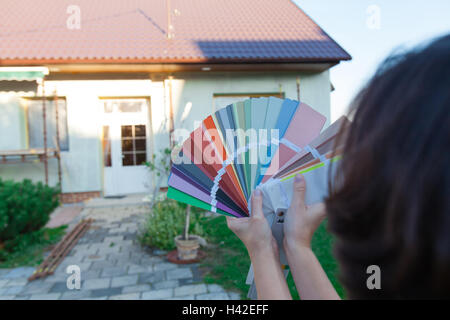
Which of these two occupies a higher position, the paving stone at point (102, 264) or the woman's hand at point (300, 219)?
the woman's hand at point (300, 219)

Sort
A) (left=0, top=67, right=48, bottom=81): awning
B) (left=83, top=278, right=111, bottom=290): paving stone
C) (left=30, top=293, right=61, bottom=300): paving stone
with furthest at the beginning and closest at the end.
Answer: (left=0, top=67, right=48, bottom=81): awning < (left=83, top=278, right=111, bottom=290): paving stone < (left=30, top=293, right=61, bottom=300): paving stone

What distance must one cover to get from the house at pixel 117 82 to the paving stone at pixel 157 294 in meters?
4.32

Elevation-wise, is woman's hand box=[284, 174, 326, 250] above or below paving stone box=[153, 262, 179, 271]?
above

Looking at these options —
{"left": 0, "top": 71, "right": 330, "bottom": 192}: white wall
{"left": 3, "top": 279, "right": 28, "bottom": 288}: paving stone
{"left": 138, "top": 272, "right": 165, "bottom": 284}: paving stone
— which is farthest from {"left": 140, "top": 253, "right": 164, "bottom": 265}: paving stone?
{"left": 0, "top": 71, "right": 330, "bottom": 192}: white wall

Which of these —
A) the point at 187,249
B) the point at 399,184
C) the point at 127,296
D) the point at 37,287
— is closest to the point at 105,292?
the point at 127,296

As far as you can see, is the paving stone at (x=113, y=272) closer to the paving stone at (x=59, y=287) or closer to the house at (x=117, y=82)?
the paving stone at (x=59, y=287)

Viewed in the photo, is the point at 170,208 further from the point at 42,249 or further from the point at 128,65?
the point at 128,65

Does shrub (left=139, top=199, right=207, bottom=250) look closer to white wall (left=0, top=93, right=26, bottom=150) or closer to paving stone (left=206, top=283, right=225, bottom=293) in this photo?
paving stone (left=206, top=283, right=225, bottom=293)

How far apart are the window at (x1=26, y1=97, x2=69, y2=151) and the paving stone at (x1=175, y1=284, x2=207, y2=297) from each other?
557 centimetres

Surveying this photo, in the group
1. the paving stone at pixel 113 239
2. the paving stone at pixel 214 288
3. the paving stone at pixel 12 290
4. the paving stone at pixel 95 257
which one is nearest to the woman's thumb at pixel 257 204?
the paving stone at pixel 214 288

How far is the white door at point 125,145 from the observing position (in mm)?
7672

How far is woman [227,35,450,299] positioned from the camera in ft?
1.27

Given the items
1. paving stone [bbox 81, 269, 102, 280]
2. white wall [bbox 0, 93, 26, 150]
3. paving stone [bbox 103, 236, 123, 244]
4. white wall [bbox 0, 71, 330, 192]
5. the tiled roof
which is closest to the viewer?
paving stone [bbox 81, 269, 102, 280]
